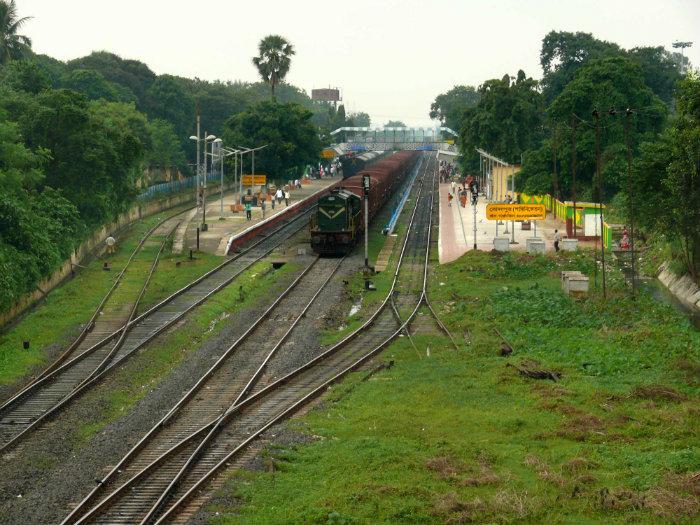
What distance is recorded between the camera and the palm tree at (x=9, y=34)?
251 feet

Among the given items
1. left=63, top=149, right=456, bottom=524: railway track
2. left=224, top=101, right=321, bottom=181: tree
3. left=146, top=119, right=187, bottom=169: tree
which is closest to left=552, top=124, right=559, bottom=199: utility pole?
left=224, top=101, right=321, bottom=181: tree

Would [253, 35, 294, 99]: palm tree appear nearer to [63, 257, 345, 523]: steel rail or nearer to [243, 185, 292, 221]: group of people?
[243, 185, 292, 221]: group of people

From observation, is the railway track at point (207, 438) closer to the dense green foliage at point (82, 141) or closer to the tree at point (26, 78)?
the dense green foliage at point (82, 141)

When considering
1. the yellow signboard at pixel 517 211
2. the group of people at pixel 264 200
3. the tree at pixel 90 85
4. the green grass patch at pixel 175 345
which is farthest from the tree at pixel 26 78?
the tree at pixel 90 85

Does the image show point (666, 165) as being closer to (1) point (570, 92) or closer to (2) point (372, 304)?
(2) point (372, 304)

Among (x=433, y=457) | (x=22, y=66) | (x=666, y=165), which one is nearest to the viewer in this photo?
(x=433, y=457)

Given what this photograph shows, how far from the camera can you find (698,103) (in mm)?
38062

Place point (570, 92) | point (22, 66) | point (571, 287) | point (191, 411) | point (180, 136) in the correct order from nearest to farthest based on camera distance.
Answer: point (191, 411)
point (571, 287)
point (22, 66)
point (570, 92)
point (180, 136)

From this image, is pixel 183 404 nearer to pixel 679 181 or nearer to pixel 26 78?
pixel 679 181

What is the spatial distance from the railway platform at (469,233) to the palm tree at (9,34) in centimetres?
3681

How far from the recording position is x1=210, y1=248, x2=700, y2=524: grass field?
15406 mm

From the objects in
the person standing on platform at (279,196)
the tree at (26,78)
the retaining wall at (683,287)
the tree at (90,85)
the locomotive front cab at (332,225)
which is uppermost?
the tree at (90,85)

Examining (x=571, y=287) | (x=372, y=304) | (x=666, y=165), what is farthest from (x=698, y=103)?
(x=372, y=304)

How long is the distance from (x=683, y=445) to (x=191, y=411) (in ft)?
35.6
